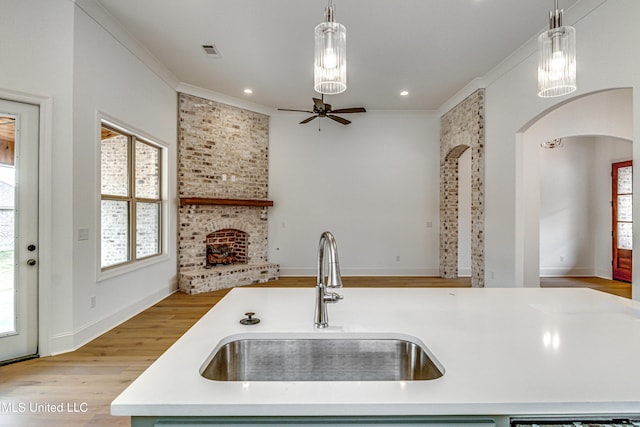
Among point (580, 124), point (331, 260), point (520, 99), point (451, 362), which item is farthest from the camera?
point (580, 124)

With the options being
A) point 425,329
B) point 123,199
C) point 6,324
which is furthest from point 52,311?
point 425,329

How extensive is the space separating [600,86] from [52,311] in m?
5.34

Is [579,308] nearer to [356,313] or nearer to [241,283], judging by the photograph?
[356,313]

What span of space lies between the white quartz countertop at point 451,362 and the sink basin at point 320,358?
4 cm

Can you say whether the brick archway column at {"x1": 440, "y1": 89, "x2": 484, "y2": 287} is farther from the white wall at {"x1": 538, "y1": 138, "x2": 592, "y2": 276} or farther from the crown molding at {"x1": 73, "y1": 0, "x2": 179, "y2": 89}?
the crown molding at {"x1": 73, "y1": 0, "x2": 179, "y2": 89}

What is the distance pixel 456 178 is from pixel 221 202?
445 cm

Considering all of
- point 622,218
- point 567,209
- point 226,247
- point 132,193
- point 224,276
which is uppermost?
point 132,193

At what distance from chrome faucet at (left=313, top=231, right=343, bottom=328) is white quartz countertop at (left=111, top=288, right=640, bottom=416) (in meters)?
0.06

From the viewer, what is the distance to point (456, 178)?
20.6ft

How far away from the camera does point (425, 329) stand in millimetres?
1225

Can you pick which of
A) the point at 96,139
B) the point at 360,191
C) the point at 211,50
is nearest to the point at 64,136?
the point at 96,139

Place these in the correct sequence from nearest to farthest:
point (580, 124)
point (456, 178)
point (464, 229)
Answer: point (580, 124), point (456, 178), point (464, 229)

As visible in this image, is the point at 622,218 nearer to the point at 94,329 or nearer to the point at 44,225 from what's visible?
the point at 94,329

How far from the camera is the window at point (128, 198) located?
365 cm
